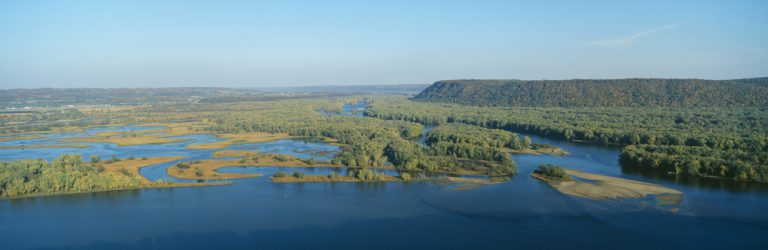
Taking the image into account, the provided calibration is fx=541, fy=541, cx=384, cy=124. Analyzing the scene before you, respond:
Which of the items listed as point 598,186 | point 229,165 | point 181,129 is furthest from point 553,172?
point 181,129

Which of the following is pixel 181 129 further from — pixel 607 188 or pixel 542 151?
pixel 607 188

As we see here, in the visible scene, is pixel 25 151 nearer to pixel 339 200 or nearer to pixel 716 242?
pixel 339 200

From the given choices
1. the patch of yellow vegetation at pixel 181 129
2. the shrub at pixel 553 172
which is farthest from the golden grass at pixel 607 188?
the patch of yellow vegetation at pixel 181 129

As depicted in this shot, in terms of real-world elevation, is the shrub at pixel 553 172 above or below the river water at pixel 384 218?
above

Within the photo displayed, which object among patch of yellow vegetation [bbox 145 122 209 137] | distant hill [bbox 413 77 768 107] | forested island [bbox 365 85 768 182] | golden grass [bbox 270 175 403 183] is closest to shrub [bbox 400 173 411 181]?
golden grass [bbox 270 175 403 183]

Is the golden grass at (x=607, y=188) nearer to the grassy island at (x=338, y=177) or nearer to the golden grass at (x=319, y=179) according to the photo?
the grassy island at (x=338, y=177)

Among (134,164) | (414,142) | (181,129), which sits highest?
(414,142)
